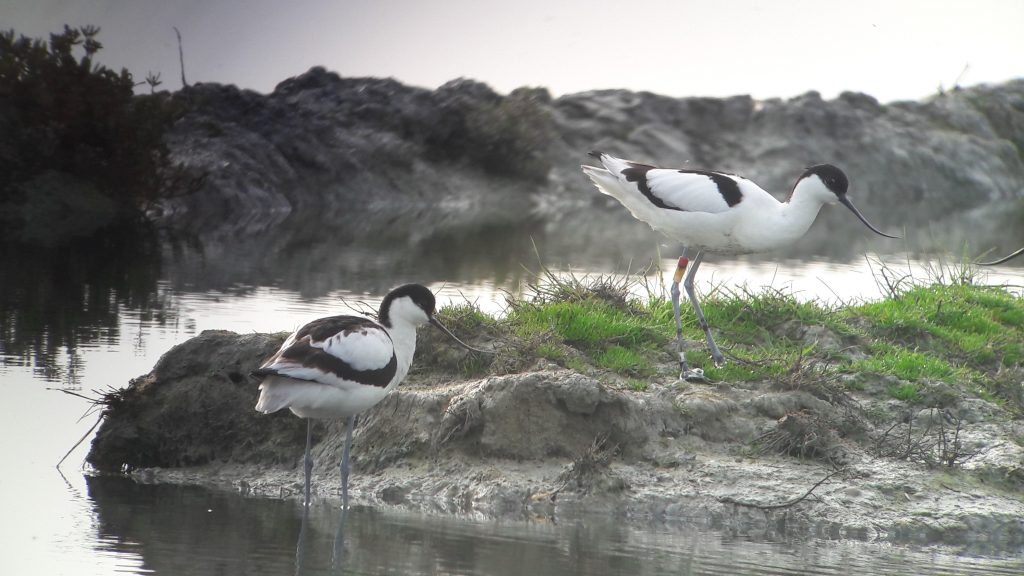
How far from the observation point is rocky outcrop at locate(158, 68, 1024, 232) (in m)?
30.0

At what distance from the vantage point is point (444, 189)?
3325 cm

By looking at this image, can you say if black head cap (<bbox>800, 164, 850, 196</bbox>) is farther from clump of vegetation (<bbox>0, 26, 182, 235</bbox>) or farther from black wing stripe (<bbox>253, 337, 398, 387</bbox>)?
clump of vegetation (<bbox>0, 26, 182, 235</bbox>)

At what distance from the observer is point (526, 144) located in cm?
3512

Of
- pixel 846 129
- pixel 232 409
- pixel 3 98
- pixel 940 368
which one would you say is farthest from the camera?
pixel 846 129

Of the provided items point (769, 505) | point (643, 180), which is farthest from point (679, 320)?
point (769, 505)

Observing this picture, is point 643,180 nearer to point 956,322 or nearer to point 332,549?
point 956,322

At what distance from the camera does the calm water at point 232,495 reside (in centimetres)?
571

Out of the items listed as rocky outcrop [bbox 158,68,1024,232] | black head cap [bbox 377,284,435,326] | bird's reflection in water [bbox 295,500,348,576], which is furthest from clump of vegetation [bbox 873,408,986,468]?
rocky outcrop [bbox 158,68,1024,232]

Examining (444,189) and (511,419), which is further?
(444,189)

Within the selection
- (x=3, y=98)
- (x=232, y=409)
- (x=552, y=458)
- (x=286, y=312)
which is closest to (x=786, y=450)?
(x=552, y=458)

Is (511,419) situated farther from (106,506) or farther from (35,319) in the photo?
(35,319)

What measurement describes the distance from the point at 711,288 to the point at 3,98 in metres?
19.0

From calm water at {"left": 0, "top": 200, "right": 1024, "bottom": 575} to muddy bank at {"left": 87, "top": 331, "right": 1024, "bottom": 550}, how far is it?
250 mm

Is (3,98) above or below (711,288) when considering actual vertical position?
above
